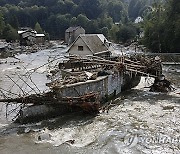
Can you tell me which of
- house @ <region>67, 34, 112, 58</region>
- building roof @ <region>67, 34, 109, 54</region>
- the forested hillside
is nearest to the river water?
house @ <region>67, 34, 112, 58</region>

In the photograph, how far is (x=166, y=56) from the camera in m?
45.7

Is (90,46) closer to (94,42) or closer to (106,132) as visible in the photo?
(94,42)

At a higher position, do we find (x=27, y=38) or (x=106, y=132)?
(x=27, y=38)

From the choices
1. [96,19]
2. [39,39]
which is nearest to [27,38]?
[39,39]

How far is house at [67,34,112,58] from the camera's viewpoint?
4095 cm

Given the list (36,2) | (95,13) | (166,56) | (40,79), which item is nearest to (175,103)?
(40,79)

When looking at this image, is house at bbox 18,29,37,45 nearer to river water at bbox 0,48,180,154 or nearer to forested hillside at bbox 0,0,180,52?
forested hillside at bbox 0,0,180,52

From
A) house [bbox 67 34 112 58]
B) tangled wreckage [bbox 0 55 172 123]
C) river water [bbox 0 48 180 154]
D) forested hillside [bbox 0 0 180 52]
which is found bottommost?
river water [bbox 0 48 180 154]

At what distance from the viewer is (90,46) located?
41.2 meters

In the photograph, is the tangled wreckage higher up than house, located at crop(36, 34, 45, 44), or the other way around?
house, located at crop(36, 34, 45, 44)

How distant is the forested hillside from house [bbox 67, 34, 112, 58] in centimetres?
1347

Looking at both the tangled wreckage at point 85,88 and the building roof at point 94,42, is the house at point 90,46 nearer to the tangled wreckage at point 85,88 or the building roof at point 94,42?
the building roof at point 94,42

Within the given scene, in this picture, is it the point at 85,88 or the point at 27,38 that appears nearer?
the point at 85,88

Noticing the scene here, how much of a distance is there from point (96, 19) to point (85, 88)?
4404 inches
